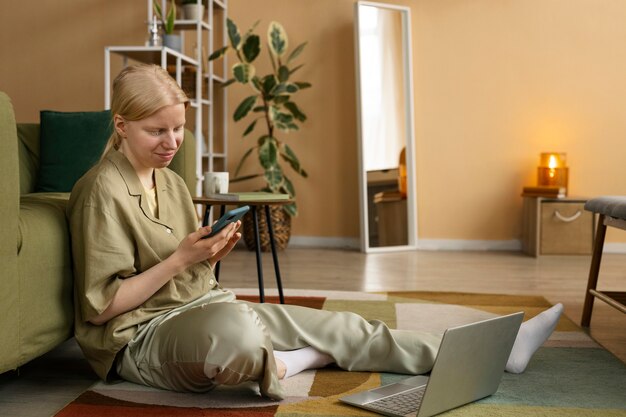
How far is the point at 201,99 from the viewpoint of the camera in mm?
4836

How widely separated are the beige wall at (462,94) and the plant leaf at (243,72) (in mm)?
476

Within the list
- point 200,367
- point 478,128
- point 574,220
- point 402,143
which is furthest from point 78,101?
point 200,367

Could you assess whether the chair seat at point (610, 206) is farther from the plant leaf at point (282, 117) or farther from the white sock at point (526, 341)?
the plant leaf at point (282, 117)

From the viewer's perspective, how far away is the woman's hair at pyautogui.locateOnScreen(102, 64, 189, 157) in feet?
5.77

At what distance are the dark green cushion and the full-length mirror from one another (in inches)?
87.1

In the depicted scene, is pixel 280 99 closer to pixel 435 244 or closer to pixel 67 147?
pixel 435 244

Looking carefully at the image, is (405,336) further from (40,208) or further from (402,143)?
(402,143)

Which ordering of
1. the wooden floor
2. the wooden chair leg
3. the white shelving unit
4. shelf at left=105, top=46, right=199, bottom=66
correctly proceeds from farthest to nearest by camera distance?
the white shelving unit → shelf at left=105, top=46, right=199, bottom=66 → the wooden chair leg → the wooden floor

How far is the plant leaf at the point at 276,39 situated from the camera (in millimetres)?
4902

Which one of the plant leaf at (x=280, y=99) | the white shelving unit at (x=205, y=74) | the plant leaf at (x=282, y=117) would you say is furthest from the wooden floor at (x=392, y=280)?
the plant leaf at (x=280, y=99)

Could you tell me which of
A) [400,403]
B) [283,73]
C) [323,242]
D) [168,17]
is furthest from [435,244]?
[400,403]

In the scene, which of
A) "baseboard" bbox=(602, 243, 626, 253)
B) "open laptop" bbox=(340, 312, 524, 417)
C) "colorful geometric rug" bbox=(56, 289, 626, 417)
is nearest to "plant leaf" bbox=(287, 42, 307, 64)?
"baseboard" bbox=(602, 243, 626, 253)

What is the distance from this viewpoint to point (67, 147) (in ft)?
10.0

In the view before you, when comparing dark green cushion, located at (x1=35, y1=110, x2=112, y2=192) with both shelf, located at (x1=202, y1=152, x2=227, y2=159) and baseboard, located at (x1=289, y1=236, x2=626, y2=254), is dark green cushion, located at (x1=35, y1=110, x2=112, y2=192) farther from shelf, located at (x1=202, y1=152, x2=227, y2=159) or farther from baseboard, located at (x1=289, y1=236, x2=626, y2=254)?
baseboard, located at (x1=289, y1=236, x2=626, y2=254)
